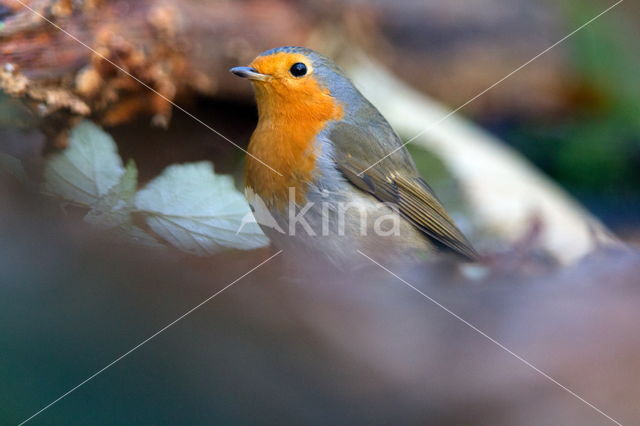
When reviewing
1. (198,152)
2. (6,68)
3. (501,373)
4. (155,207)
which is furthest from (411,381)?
(6,68)

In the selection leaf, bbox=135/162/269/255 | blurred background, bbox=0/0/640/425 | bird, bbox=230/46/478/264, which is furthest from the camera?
Result: bird, bbox=230/46/478/264

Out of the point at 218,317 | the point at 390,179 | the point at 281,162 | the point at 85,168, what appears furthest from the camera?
the point at 390,179

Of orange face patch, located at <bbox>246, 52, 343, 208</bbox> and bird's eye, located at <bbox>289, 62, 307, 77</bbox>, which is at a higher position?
bird's eye, located at <bbox>289, 62, 307, 77</bbox>

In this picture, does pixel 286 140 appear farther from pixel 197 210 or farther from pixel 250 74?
pixel 197 210

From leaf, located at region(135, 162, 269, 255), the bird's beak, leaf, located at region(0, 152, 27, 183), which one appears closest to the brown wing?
the bird's beak

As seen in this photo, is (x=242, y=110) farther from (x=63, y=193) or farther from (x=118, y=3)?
(x=63, y=193)

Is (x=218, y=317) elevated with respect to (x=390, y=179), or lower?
lower

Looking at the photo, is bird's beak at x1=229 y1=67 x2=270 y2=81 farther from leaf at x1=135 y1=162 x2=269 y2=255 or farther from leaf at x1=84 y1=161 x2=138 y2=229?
leaf at x1=84 y1=161 x2=138 y2=229

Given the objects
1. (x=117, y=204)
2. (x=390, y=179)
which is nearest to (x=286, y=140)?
(x=390, y=179)
